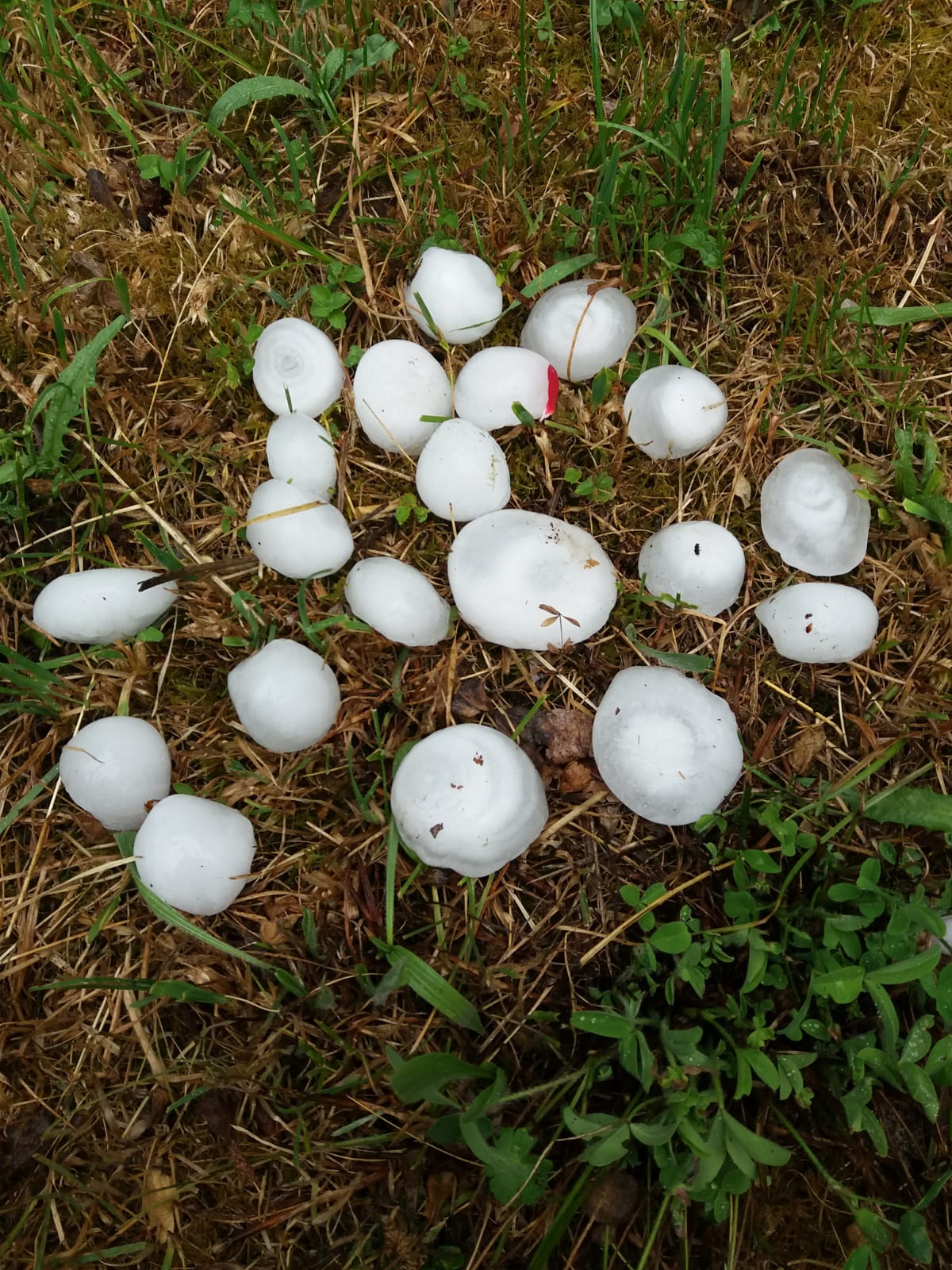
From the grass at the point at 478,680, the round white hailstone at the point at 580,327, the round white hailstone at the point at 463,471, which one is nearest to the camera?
the grass at the point at 478,680

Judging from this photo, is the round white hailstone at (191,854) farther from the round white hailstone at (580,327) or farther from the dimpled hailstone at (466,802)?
the round white hailstone at (580,327)

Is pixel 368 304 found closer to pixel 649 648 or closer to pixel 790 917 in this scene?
pixel 649 648

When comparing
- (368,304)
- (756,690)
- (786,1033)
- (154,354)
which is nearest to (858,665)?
(756,690)

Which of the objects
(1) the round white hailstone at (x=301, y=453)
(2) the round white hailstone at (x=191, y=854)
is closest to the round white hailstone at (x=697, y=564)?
(1) the round white hailstone at (x=301, y=453)

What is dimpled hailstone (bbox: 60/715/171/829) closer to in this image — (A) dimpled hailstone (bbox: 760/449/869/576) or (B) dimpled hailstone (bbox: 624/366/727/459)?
(B) dimpled hailstone (bbox: 624/366/727/459)

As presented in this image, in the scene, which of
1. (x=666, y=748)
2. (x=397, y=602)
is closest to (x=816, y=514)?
(x=666, y=748)

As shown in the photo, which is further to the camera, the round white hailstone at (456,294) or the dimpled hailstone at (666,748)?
the round white hailstone at (456,294)
